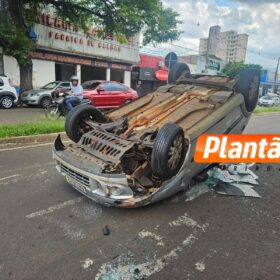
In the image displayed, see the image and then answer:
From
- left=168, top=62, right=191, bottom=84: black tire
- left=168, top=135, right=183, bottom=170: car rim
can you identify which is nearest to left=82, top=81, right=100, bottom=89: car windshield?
left=168, top=62, right=191, bottom=84: black tire

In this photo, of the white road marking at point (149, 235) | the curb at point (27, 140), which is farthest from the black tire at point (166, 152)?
the curb at point (27, 140)

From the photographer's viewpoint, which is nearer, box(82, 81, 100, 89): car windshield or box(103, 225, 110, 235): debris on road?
box(103, 225, 110, 235): debris on road

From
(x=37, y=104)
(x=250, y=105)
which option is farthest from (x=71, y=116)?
(x=37, y=104)

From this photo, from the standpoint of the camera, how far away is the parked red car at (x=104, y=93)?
12664 mm

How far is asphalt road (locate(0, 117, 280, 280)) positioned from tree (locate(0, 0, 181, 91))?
1044 centimetres

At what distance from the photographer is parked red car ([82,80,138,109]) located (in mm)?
12664

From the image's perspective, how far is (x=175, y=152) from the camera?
3.52 m

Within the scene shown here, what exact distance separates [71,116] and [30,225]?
184 centimetres

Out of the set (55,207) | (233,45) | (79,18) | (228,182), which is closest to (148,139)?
(55,207)

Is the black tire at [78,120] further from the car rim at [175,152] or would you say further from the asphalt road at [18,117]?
the asphalt road at [18,117]

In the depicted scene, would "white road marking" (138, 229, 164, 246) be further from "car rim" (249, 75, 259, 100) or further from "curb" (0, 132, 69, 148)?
"curb" (0, 132, 69, 148)

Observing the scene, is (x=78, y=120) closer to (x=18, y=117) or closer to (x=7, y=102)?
(x=18, y=117)

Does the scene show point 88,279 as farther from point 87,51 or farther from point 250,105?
point 87,51

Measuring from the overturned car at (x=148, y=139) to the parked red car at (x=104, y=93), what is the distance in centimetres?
769
